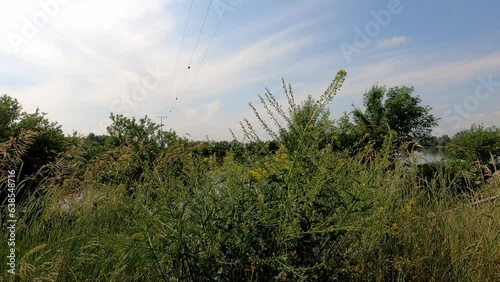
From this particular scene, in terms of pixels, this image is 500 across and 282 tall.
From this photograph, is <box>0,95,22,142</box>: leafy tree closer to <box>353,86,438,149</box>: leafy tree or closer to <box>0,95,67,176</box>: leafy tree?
<box>0,95,67,176</box>: leafy tree

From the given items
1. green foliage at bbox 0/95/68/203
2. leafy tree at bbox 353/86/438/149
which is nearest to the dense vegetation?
green foliage at bbox 0/95/68/203

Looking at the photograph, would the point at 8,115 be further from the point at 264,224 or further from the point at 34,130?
the point at 264,224

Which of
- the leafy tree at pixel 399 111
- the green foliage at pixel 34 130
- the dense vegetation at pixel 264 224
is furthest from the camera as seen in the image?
the leafy tree at pixel 399 111

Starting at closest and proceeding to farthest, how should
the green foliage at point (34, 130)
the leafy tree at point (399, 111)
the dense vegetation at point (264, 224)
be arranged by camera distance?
the dense vegetation at point (264, 224) → the green foliage at point (34, 130) → the leafy tree at point (399, 111)

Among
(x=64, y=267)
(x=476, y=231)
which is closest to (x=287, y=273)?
(x=64, y=267)

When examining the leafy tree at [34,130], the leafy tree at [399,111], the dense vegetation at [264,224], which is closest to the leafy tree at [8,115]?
the leafy tree at [34,130]

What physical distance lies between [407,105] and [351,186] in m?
29.7

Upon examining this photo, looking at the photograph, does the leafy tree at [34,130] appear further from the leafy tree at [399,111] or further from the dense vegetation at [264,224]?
the leafy tree at [399,111]

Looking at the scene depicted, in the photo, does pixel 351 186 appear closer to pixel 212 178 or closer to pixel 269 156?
pixel 269 156

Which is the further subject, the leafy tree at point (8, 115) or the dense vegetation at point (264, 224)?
the leafy tree at point (8, 115)

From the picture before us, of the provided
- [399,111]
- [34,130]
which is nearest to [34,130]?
[34,130]

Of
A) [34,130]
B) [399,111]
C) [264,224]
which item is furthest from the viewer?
[399,111]

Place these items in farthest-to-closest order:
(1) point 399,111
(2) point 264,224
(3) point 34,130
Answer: (1) point 399,111 < (3) point 34,130 < (2) point 264,224

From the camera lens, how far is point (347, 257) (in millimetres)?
2316
